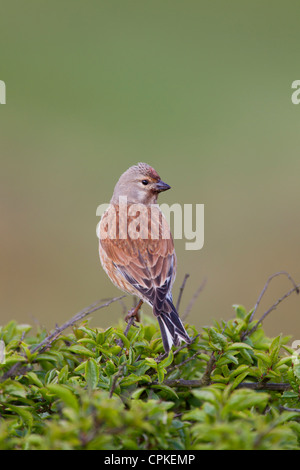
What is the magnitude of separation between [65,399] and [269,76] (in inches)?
531

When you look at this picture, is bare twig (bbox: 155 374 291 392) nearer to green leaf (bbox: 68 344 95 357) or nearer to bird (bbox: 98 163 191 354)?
green leaf (bbox: 68 344 95 357)

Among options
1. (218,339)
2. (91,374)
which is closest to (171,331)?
(218,339)

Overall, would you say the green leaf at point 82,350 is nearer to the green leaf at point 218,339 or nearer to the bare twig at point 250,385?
the bare twig at point 250,385

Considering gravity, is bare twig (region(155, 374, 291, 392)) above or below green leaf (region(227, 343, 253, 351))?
below

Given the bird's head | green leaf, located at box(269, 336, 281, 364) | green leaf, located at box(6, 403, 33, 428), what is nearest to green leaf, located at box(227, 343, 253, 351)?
green leaf, located at box(269, 336, 281, 364)

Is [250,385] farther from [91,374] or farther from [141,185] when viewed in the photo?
[141,185]

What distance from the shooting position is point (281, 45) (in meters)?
15.8

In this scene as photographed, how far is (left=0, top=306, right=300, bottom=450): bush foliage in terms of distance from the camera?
1.85m

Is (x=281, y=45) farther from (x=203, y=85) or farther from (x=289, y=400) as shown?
(x=289, y=400)

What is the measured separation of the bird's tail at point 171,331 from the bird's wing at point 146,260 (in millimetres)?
513

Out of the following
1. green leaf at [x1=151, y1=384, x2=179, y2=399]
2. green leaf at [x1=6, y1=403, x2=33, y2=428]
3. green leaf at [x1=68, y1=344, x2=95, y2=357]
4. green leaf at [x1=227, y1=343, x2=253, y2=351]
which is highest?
green leaf at [x1=227, y1=343, x2=253, y2=351]

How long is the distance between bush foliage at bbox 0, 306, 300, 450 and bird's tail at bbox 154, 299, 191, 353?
0.05 m

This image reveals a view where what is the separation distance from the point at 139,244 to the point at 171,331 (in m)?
1.20

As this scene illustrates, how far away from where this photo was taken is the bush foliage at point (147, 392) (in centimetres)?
185
